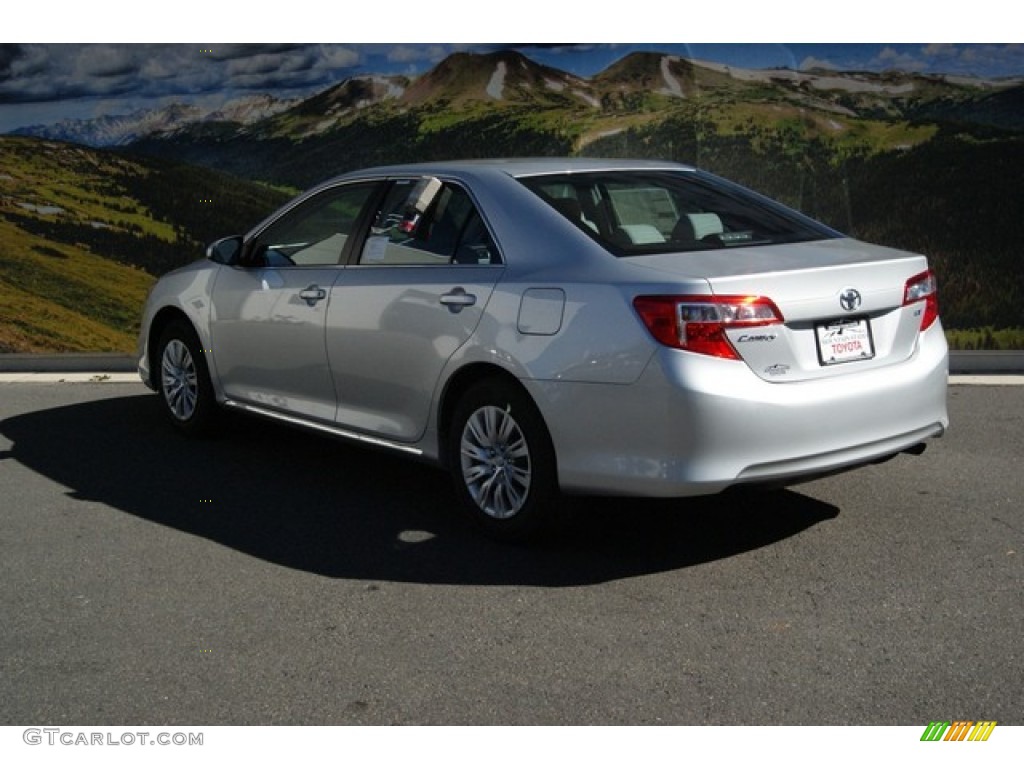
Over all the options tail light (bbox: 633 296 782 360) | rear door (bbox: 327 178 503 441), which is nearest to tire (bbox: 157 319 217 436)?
rear door (bbox: 327 178 503 441)

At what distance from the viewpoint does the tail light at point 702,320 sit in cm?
528

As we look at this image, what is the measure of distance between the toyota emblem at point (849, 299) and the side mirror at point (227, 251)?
3.48m

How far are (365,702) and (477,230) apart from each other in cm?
251

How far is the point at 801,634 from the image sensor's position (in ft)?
16.2

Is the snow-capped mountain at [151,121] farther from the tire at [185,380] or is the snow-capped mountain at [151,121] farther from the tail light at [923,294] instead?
the tail light at [923,294]

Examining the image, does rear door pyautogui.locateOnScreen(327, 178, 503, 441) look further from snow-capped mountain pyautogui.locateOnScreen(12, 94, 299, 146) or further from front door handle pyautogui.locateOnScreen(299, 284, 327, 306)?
snow-capped mountain pyautogui.locateOnScreen(12, 94, 299, 146)

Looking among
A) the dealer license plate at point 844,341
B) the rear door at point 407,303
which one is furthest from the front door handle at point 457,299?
the dealer license plate at point 844,341

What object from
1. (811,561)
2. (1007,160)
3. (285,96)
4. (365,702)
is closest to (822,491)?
(811,561)

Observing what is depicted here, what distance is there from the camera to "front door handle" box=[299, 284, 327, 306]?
6980mm

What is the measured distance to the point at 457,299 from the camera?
6109 millimetres
